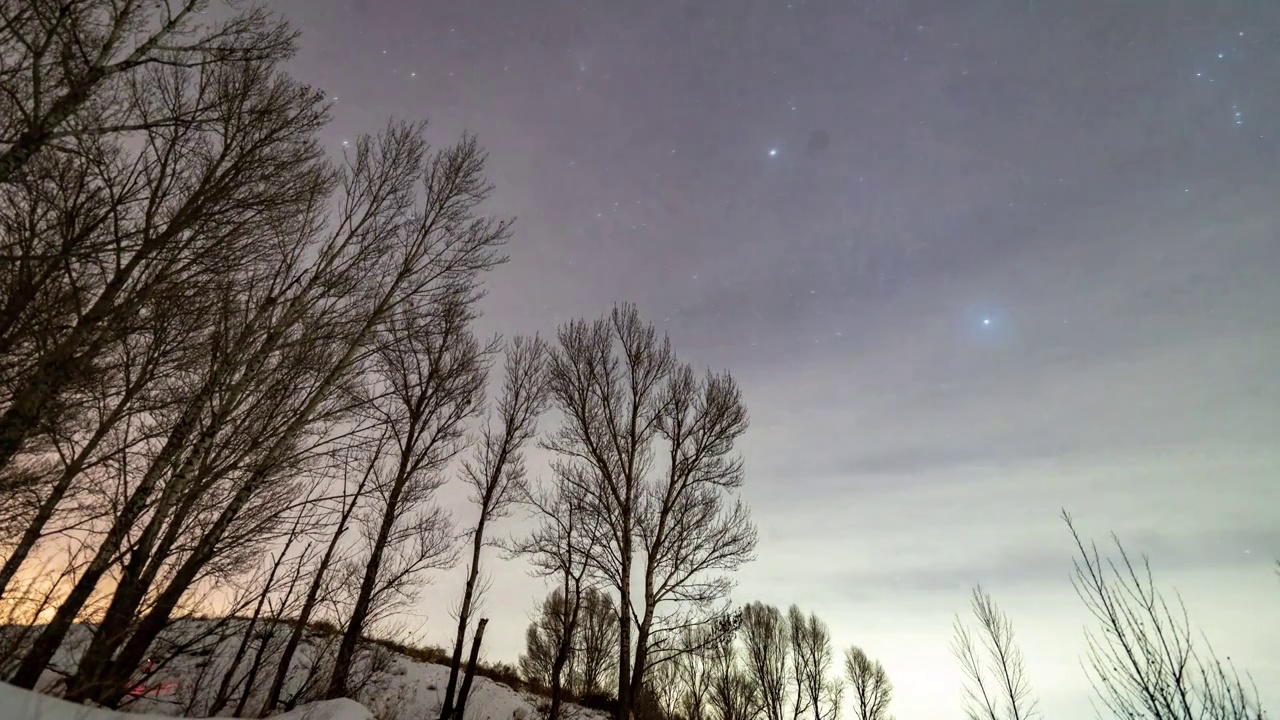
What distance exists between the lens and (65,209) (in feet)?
17.9

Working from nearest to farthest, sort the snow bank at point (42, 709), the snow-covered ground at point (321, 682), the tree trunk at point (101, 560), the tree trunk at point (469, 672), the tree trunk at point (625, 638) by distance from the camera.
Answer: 1. the snow bank at point (42, 709)
2. the tree trunk at point (101, 560)
3. the snow-covered ground at point (321, 682)
4. the tree trunk at point (625, 638)
5. the tree trunk at point (469, 672)

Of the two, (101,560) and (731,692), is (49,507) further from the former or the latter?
(731,692)

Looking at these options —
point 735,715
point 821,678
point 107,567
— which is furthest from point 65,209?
point 821,678

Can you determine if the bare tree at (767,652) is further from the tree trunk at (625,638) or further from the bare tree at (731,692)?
the tree trunk at (625,638)

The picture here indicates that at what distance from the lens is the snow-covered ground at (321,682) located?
839 centimetres

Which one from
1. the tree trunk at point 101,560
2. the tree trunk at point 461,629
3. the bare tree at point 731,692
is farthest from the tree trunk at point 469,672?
the bare tree at point 731,692

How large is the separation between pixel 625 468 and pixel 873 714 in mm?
33822

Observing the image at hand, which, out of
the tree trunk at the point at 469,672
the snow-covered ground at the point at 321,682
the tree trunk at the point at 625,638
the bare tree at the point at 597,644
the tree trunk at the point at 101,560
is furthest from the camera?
the bare tree at the point at 597,644

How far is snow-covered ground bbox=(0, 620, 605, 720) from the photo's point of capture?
330 inches

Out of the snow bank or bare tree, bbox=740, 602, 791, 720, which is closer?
the snow bank

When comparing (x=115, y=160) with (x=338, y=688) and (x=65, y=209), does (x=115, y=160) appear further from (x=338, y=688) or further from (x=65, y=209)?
(x=338, y=688)

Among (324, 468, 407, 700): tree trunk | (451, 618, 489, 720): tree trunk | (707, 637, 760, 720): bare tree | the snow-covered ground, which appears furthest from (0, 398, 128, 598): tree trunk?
(707, 637, 760, 720): bare tree

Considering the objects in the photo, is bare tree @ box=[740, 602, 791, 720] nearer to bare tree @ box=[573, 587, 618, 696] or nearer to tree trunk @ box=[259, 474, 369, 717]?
bare tree @ box=[573, 587, 618, 696]

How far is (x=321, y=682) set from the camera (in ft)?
35.3
